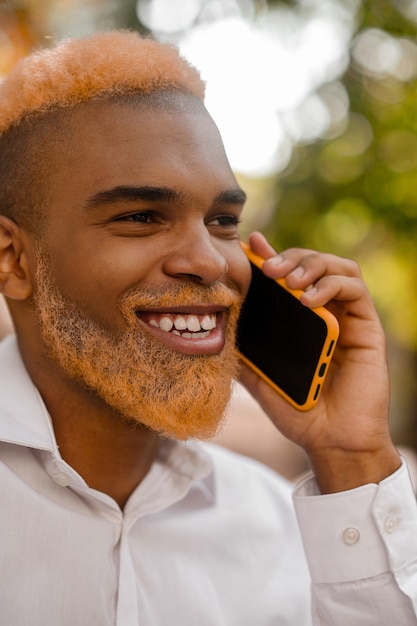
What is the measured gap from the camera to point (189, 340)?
1.92m

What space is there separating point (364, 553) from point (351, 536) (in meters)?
0.06

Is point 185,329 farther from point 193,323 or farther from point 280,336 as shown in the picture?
point 280,336

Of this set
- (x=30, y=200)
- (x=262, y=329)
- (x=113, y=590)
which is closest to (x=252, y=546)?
(x=113, y=590)

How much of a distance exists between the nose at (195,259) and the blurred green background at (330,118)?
163 inches

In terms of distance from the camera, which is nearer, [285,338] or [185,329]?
[185,329]

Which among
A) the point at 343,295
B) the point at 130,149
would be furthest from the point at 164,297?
the point at 343,295

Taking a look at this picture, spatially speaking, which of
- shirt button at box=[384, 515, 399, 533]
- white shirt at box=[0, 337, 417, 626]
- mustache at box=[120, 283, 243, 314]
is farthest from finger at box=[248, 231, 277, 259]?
shirt button at box=[384, 515, 399, 533]

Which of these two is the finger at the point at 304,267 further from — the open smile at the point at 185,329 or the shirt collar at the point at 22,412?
the shirt collar at the point at 22,412

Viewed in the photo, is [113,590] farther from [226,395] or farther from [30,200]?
[30,200]

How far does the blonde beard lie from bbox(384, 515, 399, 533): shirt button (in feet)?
2.00

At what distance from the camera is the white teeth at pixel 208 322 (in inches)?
76.5

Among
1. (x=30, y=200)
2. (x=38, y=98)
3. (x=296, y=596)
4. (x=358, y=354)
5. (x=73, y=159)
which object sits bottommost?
(x=296, y=596)

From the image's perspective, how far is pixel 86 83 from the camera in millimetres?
1898

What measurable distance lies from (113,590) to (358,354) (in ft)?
3.60
